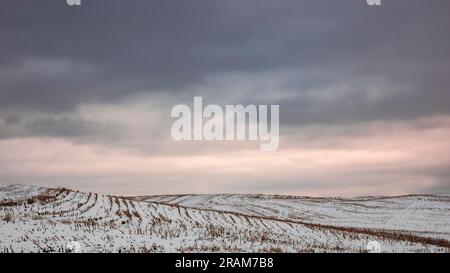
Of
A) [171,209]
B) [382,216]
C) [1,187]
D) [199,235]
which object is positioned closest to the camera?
[199,235]

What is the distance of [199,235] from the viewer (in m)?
25.2

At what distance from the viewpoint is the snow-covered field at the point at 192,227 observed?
2200 cm

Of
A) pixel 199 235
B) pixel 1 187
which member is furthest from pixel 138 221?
pixel 1 187

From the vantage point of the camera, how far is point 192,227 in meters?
28.2

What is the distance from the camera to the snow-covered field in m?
22.0
